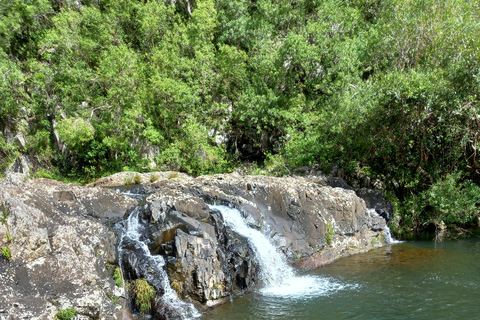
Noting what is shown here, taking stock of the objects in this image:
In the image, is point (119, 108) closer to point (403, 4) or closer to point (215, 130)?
point (215, 130)

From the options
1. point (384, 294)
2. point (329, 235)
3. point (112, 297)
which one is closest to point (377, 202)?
point (329, 235)

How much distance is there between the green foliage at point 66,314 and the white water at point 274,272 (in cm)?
462

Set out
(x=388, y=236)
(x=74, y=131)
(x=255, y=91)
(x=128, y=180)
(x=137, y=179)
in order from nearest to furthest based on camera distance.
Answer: (x=388, y=236), (x=128, y=180), (x=137, y=179), (x=74, y=131), (x=255, y=91)

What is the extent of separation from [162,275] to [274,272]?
3406 millimetres

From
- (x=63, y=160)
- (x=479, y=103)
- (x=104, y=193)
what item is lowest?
(x=104, y=193)

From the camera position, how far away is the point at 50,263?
289 inches

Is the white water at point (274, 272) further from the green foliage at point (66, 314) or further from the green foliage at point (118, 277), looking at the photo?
the green foliage at point (66, 314)

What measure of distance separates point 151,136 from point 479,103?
15.8 metres

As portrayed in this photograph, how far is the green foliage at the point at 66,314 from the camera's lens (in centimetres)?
668

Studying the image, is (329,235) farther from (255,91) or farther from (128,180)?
(255,91)

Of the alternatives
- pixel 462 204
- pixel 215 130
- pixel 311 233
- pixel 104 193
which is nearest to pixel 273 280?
pixel 311 233

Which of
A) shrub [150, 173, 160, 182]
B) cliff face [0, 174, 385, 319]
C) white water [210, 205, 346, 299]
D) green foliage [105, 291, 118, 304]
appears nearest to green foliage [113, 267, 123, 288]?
cliff face [0, 174, 385, 319]

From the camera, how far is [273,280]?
10.0 m

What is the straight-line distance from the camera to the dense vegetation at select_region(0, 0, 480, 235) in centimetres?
1551
